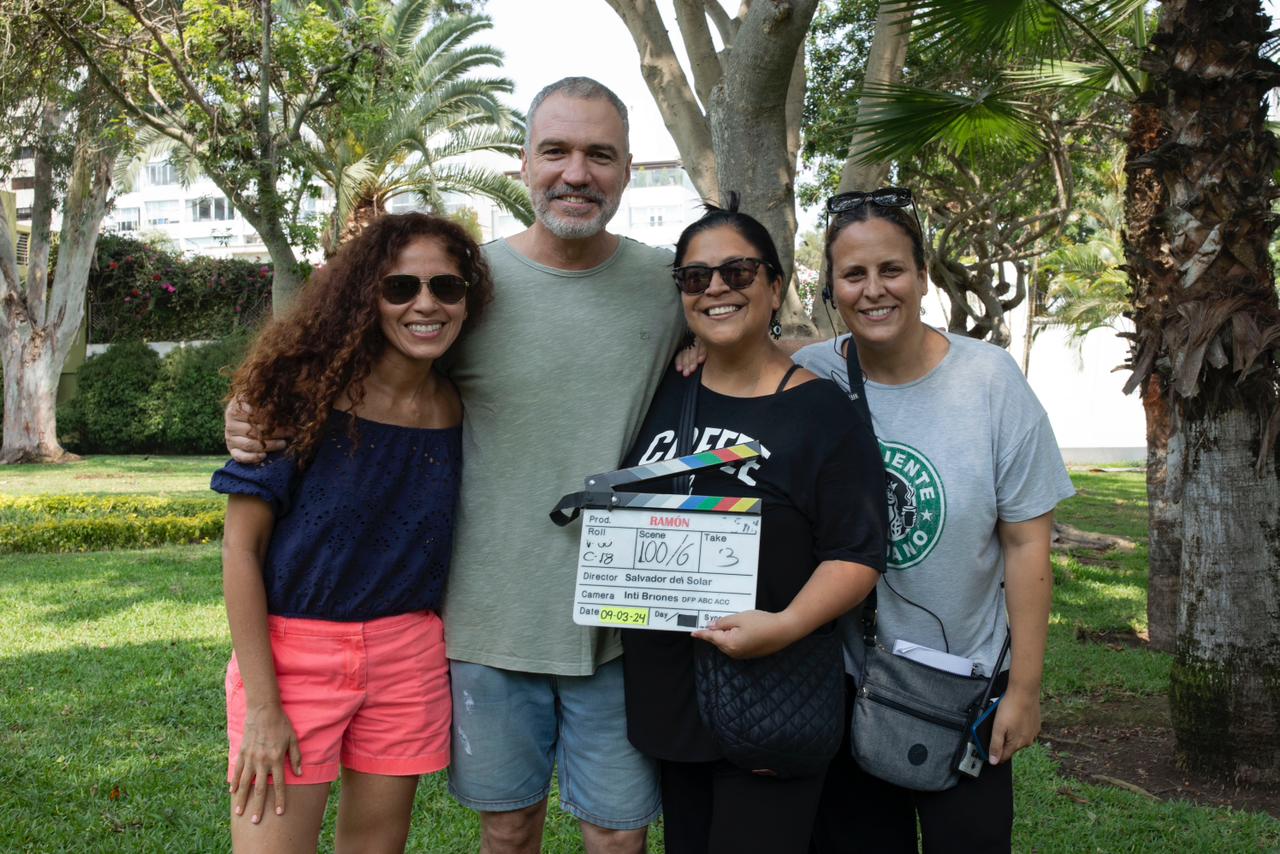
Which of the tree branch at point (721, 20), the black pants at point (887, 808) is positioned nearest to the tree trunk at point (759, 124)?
the black pants at point (887, 808)

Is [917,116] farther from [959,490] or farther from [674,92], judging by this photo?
[959,490]

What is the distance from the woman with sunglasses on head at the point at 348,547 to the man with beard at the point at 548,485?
0.10 metres

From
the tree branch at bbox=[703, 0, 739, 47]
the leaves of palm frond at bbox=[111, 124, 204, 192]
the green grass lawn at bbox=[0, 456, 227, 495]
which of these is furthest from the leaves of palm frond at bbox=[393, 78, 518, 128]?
the tree branch at bbox=[703, 0, 739, 47]

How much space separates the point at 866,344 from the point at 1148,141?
4897 mm

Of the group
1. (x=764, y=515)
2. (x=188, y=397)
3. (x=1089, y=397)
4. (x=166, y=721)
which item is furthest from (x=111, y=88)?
(x=1089, y=397)

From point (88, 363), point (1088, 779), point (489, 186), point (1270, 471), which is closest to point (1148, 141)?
point (1270, 471)

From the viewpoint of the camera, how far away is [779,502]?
8.30 feet

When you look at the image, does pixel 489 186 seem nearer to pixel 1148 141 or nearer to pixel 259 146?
pixel 259 146

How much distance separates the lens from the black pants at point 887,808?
8.61ft

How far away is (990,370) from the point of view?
266cm

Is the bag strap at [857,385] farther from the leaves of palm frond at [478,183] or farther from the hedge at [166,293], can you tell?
the hedge at [166,293]

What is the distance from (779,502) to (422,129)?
1693 cm

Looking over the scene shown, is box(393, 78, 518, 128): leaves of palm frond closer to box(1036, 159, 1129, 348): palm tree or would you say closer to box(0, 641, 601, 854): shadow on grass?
box(0, 641, 601, 854): shadow on grass

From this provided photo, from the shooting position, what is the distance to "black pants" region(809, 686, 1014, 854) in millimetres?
2625
